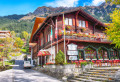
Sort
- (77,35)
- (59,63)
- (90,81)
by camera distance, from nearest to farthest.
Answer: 1. (90,81)
2. (59,63)
3. (77,35)

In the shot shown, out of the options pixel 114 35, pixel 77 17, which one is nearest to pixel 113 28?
pixel 114 35

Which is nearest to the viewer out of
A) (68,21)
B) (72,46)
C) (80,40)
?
(72,46)

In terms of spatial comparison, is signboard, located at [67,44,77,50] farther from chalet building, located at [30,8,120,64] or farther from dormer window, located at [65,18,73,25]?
dormer window, located at [65,18,73,25]

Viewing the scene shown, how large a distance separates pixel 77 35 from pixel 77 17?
5834 millimetres

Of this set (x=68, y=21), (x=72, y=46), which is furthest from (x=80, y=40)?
(x=68, y=21)

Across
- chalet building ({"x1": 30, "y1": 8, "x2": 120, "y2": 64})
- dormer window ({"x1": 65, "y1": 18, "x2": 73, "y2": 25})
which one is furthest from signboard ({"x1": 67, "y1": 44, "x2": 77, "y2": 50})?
dormer window ({"x1": 65, "y1": 18, "x2": 73, "y2": 25})

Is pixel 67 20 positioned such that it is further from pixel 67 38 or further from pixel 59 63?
pixel 59 63

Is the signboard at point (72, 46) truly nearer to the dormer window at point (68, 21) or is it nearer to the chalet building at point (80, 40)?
the chalet building at point (80, 40)

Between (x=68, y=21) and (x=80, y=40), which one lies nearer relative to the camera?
(x=80, y=40)

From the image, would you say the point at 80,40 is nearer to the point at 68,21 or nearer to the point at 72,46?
the point at 72,46

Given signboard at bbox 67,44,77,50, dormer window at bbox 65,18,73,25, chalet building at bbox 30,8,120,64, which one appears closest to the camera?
signboard at bbox 67,44,77,50

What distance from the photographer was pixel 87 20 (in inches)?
1027

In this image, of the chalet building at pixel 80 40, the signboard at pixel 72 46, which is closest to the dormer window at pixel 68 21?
the chalet building at pixel 80 40

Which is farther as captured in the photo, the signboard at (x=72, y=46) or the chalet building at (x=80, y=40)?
the chalet building at (x=80, y=40)
